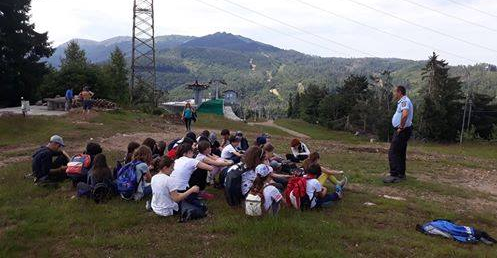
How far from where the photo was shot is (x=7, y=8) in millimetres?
45750

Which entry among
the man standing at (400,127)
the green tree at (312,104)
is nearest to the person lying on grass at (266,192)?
the man standing at (400,127)

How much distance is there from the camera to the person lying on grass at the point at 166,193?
8781mm

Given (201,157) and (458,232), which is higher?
(201,157)

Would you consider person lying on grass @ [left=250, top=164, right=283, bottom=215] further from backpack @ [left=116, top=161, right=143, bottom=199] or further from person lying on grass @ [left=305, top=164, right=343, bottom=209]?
backpack @ [left=116, top=161, right=143, bottom=199]

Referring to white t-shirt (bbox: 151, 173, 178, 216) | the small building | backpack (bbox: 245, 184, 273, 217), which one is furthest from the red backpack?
the small building

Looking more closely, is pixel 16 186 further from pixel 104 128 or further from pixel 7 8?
pixel 7 8

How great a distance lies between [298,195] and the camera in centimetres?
930

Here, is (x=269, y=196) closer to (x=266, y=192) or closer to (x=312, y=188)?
(x=266, y=192)

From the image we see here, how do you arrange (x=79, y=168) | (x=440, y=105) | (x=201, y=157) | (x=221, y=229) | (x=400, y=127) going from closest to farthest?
(x=221, y=229)
(x=201, y=157)
(x=79, y=168)
(x=400, y=127)
(x=440, y=105)

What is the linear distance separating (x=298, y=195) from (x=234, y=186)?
A: 1.31 m

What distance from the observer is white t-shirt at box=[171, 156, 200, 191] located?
8977 mm

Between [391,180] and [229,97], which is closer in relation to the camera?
[391,180]

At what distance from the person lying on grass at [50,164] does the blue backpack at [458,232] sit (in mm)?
8519

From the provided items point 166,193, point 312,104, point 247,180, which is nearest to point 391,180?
point 247,180
